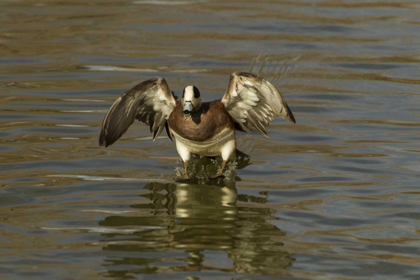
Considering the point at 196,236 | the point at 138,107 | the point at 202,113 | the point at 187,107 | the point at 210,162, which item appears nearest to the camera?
the point at 196,236

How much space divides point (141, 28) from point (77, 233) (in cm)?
1002

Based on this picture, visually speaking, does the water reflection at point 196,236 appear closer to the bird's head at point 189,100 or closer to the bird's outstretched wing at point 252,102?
the bird's head at point 189,100

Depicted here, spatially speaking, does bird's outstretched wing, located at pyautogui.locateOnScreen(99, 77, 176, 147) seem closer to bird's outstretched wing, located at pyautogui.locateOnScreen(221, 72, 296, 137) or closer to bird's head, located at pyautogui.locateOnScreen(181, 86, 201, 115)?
bird's head, located at pyautogui.locateOnScreen(181, 86, 201, 115)

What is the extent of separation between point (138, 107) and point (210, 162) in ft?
4.01

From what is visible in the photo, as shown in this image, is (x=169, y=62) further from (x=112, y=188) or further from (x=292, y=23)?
(x=112, y=188)

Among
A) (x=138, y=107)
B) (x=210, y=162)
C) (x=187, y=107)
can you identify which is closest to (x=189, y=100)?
(x=187, y=107)

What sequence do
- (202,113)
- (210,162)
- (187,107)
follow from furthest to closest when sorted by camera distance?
1. (210,162)
2. (202,113)
3. (187,107)

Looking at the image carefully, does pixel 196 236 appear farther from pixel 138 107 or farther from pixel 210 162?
pixel 210 162

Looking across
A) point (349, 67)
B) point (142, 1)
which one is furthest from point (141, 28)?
point (349, 67)

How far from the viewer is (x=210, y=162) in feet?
34.9

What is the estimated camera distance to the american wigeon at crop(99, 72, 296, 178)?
941 centimetres

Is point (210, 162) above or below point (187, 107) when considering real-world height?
below

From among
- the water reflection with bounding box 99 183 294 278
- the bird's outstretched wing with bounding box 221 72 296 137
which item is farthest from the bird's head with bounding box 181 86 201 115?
the water reflection with bounding box 99 183 294 278

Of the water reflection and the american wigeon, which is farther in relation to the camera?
the american wigeon
